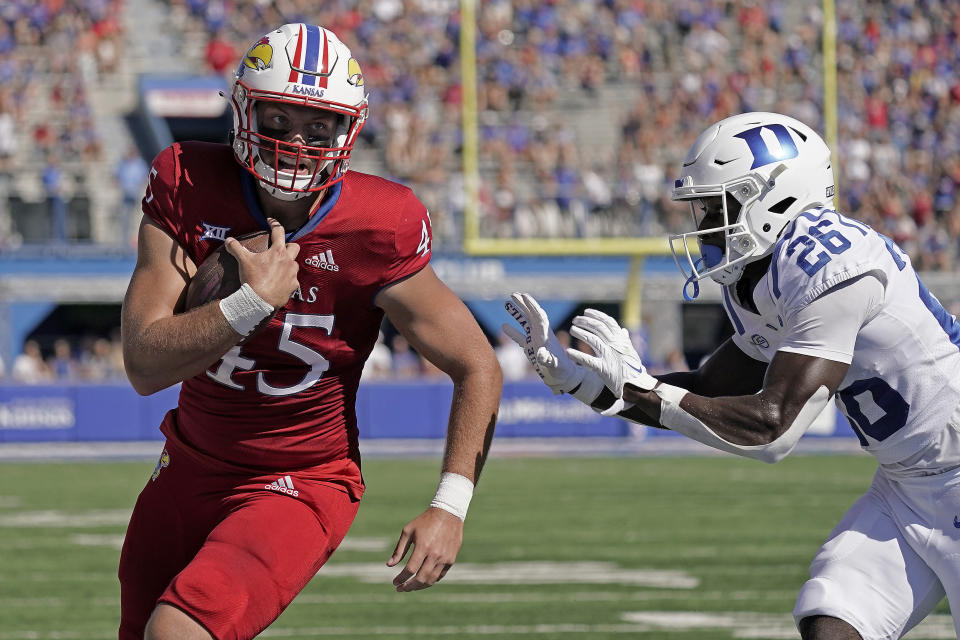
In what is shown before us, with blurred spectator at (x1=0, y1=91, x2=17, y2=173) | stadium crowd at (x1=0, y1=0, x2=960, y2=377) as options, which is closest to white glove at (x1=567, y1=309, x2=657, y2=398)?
stadium crowd at (x1=0, y1=0, x2=960, y2=377)

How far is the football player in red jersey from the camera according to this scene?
3359mm

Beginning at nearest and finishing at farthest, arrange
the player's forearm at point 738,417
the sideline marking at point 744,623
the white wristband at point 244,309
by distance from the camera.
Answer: the white wristband at point 244,309, the player's forearm at point 738,417, the sideline marking at point 744,623

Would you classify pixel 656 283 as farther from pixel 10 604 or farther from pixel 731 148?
pixel 731 148

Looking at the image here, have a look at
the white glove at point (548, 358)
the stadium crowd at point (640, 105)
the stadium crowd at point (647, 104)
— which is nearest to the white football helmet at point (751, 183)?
the white glove at point (548, 358)

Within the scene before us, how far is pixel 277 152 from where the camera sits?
3.37 meters

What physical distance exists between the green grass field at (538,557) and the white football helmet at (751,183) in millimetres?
2505

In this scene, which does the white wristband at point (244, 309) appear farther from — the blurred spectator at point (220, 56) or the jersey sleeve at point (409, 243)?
the blurred spectator at point (220, 56)

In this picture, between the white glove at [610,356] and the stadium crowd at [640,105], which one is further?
the stadium crowd at [640,105]

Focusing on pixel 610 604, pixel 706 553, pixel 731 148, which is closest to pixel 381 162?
pixel 706 553

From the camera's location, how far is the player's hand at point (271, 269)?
312cm

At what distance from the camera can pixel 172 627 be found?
2.99 m

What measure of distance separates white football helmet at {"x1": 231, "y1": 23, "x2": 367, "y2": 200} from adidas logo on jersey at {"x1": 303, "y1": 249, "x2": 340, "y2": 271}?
0.15 metres

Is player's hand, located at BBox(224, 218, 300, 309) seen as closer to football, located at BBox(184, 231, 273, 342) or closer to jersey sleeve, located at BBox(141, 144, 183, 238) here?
football, located at BBox(184, 231, 273, 342)

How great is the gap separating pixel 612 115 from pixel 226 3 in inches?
278
